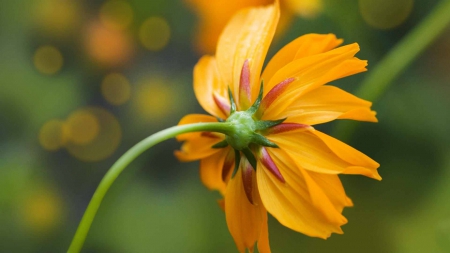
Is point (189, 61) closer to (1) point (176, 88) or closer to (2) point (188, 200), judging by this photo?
(1) point (176, 88)

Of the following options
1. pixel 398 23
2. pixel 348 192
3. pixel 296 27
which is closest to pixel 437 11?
pixel 398 23

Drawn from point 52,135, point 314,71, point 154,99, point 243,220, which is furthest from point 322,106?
point 52,135

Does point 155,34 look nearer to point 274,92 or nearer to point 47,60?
point 47,60

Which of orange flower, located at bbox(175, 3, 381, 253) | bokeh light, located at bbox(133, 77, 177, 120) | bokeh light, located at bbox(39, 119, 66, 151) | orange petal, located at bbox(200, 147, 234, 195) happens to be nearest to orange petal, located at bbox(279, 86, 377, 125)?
orange flower, located at bbox(175, 3, 381, 253)

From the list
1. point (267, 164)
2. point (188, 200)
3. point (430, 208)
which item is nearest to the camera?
point (267, 164)

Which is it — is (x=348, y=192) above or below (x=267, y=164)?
below

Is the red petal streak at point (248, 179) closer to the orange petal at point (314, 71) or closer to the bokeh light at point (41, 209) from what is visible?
the orange petal at point (314, 71)

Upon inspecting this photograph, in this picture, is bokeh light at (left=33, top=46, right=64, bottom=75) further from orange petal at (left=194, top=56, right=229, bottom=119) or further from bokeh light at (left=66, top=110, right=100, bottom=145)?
orange petal at (left=194, top=56, right=229, bottom=119)

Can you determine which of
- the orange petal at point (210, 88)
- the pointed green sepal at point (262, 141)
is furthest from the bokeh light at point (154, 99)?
the pointed green sepal at point (262, 141)
